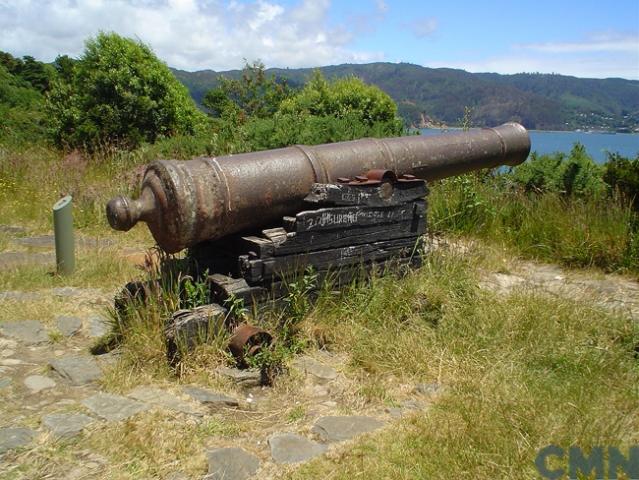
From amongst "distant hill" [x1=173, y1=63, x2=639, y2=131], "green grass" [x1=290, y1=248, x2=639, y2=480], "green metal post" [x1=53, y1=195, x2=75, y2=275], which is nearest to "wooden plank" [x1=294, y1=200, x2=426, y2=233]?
"green grass" [x1=290, y1=248, x2=639, y2=480]

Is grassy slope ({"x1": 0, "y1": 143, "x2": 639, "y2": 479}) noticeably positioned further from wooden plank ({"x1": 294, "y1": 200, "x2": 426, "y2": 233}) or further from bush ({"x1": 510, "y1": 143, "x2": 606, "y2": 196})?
bush ({"x1": 510, "y1": 143, "x2": 606, "y2": 196})

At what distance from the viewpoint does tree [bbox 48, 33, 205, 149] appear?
10.5 m

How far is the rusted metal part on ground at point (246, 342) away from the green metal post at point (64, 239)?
2497mm

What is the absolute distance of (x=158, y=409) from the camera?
3041 mm

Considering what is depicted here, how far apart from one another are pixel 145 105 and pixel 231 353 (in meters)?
8.06

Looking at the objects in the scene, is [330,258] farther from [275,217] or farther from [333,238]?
[275,217]

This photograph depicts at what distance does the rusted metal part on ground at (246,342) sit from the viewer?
11.7ft

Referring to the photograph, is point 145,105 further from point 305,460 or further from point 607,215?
point 305,460

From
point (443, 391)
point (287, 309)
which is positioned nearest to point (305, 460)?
point (443, 391)

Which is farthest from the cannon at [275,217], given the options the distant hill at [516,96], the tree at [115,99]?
the tree at [115,99]
